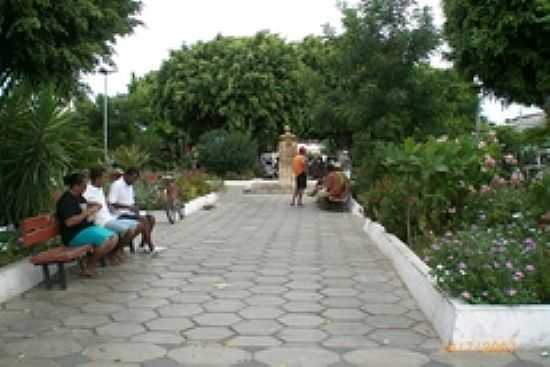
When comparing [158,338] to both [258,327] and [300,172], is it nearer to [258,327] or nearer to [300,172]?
[258,327]

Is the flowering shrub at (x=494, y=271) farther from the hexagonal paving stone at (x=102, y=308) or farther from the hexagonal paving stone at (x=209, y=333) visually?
the hexagonal paving stone at (x=102, y=308)

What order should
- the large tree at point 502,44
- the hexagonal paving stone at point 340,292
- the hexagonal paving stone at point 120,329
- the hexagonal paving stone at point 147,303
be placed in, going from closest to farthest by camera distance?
the hexagonal paving stone at point 120,329
the hexagonal paving stone at point 147,303
the hexagonal paving stone at point 340,292
the large tree at point 502,44

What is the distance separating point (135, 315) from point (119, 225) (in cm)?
242

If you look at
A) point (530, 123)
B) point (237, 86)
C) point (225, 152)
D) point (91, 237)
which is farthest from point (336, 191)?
point (237, 86)

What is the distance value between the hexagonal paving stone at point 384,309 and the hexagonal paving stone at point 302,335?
2.82ft

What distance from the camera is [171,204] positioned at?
1312 centimetres

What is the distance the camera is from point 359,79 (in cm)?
1578

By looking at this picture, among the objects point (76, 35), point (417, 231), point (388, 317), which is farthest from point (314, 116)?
point (388, 317)

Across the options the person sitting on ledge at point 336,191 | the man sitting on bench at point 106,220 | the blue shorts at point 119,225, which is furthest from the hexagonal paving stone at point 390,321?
the person sitting on ledge at point 336,191

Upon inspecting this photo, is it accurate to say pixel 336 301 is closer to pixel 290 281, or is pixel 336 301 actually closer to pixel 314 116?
pixel 290 281

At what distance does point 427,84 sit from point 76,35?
817 cm

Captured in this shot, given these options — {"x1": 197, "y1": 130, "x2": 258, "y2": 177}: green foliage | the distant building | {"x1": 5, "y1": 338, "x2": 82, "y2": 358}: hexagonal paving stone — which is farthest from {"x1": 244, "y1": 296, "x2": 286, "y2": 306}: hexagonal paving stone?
{"x1": 197, "y1": 130, "x2": 258, "y2": 177}: green foliage

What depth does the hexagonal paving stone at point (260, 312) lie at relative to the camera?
18.7ft

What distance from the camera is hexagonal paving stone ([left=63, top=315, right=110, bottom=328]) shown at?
17.7ft
